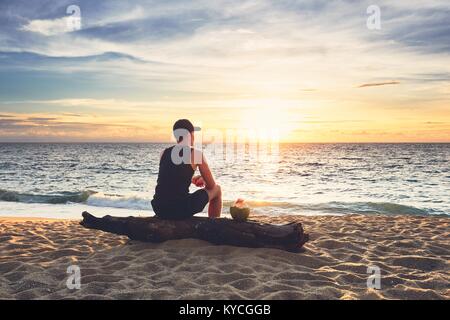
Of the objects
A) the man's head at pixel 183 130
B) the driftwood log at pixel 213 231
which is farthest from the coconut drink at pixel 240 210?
the man's head at pixel 183 130

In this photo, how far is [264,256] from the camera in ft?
21.4

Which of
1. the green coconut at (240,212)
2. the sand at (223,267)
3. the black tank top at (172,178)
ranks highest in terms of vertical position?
the black tank top at (172,178)

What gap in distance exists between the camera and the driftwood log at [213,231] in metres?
6.80

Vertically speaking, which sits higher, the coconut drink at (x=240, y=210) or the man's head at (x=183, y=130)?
the man's head at (x=183, y=130)

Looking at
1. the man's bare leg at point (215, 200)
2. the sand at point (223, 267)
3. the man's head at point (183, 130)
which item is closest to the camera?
the sand at point (223, 267)

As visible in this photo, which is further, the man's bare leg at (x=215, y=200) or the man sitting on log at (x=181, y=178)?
the man's bare leg at (x=215, y=200)

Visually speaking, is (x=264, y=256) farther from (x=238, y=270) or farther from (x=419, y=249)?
(x=419, y=249)

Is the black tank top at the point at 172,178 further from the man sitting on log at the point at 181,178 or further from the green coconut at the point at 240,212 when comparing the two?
the green coconut at the point at 240,212

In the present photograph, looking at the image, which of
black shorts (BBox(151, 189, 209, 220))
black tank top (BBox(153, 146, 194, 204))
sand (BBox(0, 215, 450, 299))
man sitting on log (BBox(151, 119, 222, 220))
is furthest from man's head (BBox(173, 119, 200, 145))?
sand (BBox(0, 215, 450, 299))

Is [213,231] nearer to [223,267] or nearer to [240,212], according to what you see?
[240,212]

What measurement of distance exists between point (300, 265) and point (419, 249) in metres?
2.48

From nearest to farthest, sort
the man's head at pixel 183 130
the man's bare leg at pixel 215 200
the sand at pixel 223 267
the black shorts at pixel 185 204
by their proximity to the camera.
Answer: the sand at pixel 223 267
the man's head at pixel 183 130
the black shorts at pixel 185 204
the man's bare leg at pixel 215 200

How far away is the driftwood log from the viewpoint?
22.3ft
